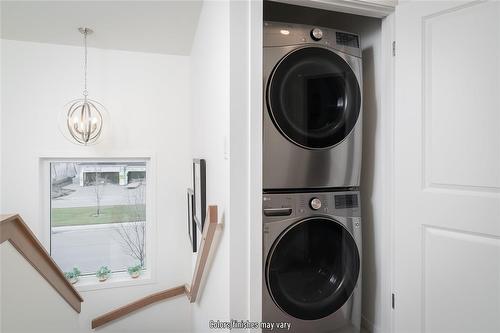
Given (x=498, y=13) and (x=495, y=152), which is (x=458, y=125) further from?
(x=498, y=13)

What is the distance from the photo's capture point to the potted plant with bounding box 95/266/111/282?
2807 mm

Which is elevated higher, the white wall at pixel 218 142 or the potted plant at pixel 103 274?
the white wall at pixel 218 142

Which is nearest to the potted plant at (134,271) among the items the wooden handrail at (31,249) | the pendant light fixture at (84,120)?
the wooden handrail at (31,249)

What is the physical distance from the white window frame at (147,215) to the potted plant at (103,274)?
36 mm

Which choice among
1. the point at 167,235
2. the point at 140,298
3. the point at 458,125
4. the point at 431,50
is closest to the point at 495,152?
the point at 458,125

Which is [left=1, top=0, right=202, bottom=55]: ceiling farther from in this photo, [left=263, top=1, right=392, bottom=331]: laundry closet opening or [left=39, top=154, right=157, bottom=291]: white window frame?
[left=39, top=154, right=157, bottom=291]: white window frame

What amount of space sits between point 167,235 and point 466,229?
8.34 ft

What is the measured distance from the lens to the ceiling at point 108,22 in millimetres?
1922

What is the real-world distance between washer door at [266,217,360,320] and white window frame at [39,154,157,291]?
6.38ft

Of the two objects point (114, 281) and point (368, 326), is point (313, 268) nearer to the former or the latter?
point (368, 326)

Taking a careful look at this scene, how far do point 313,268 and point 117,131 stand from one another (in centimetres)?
226

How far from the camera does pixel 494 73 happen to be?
104 cm

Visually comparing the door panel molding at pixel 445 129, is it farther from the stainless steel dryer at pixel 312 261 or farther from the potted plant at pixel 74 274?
the potted plant at pixel 74 274

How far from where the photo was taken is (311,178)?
134 centimetres
